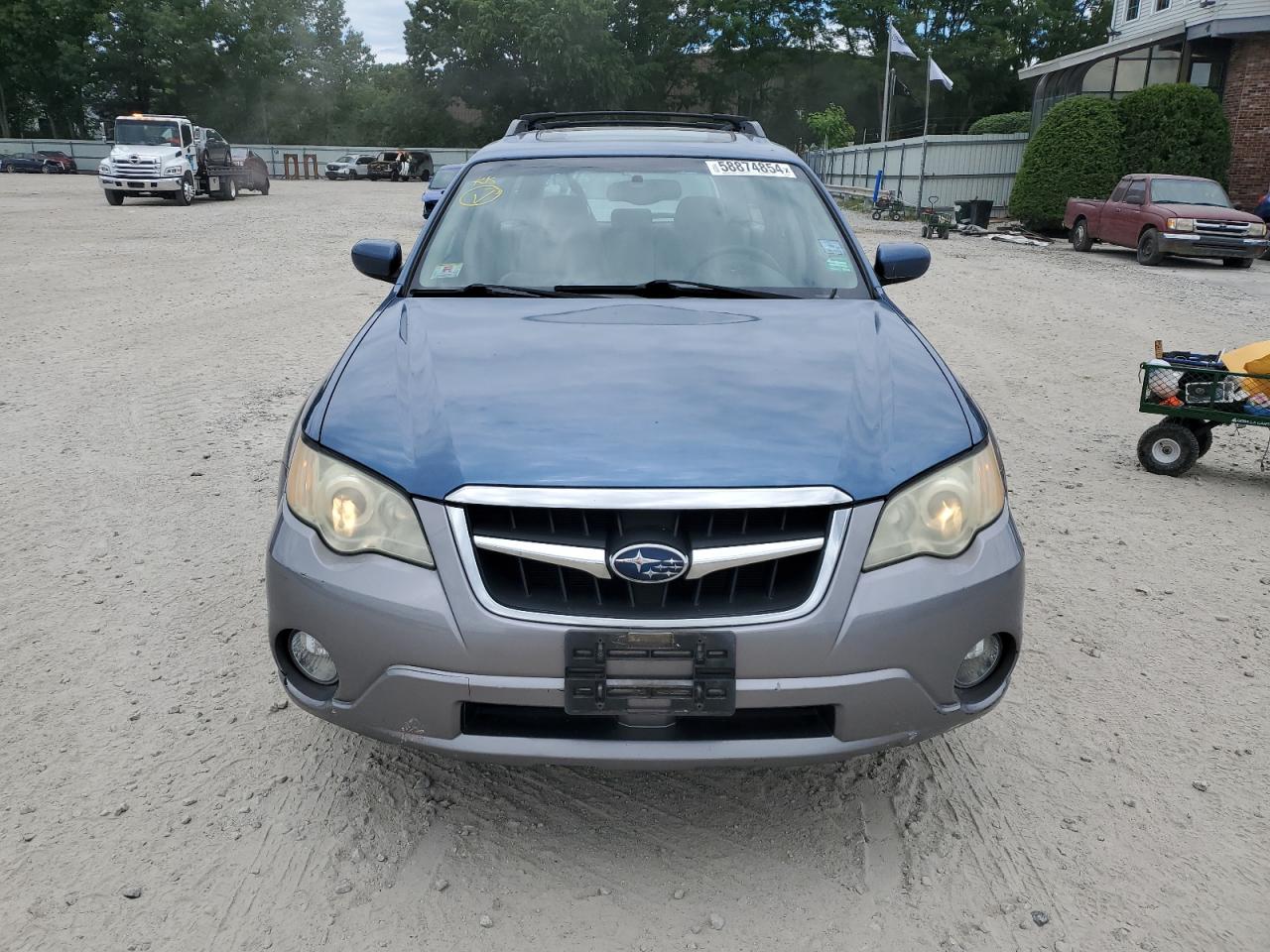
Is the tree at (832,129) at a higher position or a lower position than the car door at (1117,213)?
higher

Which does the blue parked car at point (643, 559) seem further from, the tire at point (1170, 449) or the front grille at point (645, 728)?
the tire at point (1170, 449)

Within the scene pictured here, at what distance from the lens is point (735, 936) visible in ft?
7.48

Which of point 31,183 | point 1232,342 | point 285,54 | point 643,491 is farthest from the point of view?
point 285,54

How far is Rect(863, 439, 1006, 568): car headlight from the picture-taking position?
2.29m

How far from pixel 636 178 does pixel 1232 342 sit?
867cm

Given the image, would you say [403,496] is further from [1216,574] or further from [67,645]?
[1216,574]

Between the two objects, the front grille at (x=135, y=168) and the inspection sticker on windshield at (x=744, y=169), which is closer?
the inspection sticker on windshield at (x=744, y=169)

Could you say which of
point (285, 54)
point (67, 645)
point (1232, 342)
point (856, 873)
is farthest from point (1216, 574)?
point (285, 54)

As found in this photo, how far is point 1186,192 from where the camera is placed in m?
18.4

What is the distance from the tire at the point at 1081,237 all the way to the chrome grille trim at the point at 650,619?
20.1m

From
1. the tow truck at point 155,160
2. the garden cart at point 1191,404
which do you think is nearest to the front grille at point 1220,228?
the garden cart at point 1191,404

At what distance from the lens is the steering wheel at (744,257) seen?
3.61 m

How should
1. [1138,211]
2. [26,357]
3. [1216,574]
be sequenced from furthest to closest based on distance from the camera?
[1138,211]
[26,357]
[1216,574]

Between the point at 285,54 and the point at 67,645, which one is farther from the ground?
the point at 285,54
